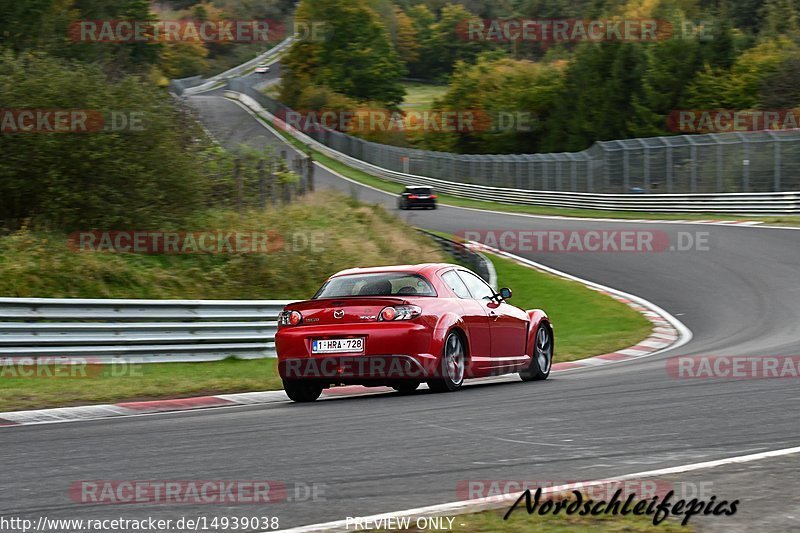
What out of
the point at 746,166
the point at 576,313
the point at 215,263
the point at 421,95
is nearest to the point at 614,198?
the point at 746,166

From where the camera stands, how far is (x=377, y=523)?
496cm

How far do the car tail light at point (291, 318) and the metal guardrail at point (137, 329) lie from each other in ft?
13.1

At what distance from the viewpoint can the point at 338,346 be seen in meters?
10.7

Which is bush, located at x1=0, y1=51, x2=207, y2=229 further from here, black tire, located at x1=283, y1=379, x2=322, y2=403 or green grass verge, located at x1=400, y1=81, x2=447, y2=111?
green grass verge, located at x1=400, y1=81, x2=447, y2=111

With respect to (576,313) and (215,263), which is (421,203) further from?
(215,263)

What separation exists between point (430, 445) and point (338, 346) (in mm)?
3530

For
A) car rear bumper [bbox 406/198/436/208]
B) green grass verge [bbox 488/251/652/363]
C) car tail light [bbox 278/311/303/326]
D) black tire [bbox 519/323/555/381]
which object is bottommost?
green grass verge [bbox 488/251/652/363]

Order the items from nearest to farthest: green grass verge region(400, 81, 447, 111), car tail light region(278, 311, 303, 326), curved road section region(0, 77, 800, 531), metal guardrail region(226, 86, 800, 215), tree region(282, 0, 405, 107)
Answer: curved road section region(0, 77, 800, 531)
car tail light region(278, 311, 303, 326)
metal guardrail region(226, 86, 800, 215)
tree region(282, 0, 405, 107)
green grass verge region(400, 81, 447, 111)

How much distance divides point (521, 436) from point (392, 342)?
313 centimetres

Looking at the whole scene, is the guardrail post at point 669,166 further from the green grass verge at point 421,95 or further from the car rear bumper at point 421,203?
the green grass verge at point 421,95

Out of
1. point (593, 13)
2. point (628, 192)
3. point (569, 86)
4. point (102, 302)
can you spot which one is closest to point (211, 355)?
point (102, 302)

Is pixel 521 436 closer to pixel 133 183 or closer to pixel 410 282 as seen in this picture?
pixel 410 282

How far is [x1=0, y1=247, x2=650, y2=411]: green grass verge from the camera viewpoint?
11469 millimetres

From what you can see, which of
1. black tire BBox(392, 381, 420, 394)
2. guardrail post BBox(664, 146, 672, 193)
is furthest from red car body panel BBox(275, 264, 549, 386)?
guardrail post BBox(664, 146, 672, 193)
